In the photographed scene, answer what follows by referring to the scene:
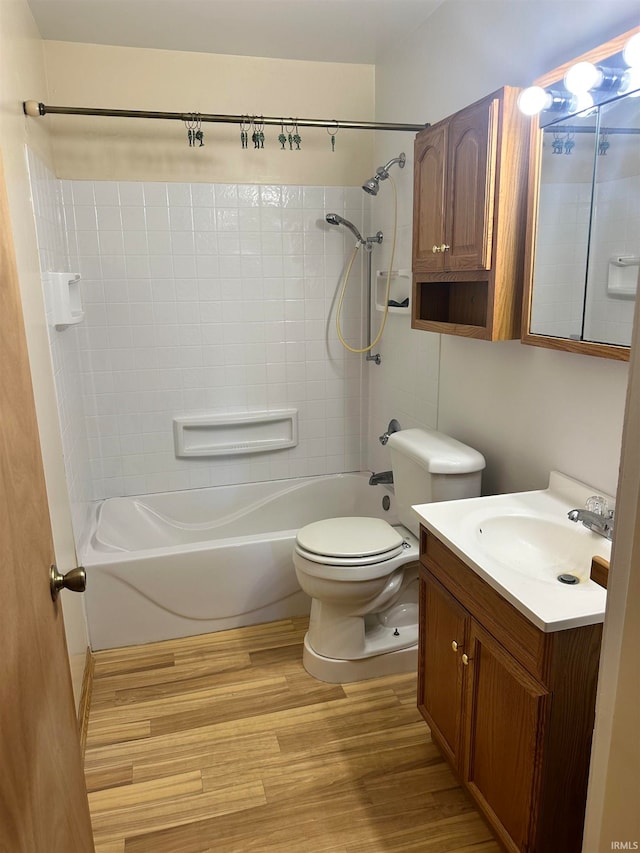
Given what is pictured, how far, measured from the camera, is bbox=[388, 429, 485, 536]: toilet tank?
2.18 metres

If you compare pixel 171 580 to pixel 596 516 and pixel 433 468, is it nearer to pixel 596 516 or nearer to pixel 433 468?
pixel 433 468

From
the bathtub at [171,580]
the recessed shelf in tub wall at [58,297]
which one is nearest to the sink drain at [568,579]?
the bathtub at [171,580]

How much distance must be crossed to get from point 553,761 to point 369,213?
2706mm

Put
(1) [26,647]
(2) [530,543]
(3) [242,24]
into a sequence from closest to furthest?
(1) [26,647], (2) [530,543], (3) [242,24]

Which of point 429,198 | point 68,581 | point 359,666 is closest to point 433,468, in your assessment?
point 359,666

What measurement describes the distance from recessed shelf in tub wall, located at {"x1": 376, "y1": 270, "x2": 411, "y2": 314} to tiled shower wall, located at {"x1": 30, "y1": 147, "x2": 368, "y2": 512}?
23 cm

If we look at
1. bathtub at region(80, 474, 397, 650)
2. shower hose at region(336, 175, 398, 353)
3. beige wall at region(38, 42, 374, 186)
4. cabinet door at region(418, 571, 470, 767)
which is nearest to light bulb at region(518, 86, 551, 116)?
shower hose at region(336, 175, 398, 353)

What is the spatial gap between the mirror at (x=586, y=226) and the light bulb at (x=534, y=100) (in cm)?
4

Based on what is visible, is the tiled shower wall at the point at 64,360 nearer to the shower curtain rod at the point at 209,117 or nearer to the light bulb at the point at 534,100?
the shower curtain rod at the point at 209,117

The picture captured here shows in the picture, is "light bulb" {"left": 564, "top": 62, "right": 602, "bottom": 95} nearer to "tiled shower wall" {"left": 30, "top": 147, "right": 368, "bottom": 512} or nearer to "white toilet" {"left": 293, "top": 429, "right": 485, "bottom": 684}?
"white toilet" {"left": 293, "top": 429, "right": 485, "bottom": 684}

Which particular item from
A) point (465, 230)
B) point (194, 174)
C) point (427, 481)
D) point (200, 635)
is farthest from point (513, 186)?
point (200, 635)

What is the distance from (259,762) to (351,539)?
82 centimetres

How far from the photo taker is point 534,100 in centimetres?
170

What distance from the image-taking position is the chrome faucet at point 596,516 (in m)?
1.58
